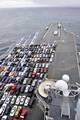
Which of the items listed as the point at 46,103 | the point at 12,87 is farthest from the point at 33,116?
the point at 12,87

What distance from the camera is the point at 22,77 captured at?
252 feet

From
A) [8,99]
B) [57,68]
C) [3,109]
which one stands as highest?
[57,68]

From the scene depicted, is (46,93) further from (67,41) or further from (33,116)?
(67,41)

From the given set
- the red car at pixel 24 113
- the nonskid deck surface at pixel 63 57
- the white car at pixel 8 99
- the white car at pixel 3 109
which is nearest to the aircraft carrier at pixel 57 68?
Answer: the nonskid deck surface at pixel 63 57

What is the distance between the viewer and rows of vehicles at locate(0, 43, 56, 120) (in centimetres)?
5684

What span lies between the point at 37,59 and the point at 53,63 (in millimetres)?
9939

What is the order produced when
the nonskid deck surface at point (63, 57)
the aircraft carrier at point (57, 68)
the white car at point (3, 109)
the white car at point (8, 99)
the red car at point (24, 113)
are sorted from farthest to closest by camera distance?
the nonskid deck surface at point (63, 57) < the white car at point (8, 99) < the white car at point (3, 109) < the red car at point (24, 113) < the aircraft carrier at point (57, 68)

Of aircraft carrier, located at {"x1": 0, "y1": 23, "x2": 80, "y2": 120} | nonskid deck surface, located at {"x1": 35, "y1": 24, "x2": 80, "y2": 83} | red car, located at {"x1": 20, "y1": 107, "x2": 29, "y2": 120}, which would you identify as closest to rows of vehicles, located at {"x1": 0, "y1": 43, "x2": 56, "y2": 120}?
red car, located at {"x1": 20, "y1": 107, "x2": 29, "y2": 120}

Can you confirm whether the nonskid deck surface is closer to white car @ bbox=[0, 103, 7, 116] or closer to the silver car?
the silver car

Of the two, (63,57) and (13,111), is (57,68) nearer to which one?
(63,57)

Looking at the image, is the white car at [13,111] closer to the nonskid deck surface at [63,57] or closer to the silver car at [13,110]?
the silver car at [13,110]

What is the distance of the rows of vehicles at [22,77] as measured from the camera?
5684 cm

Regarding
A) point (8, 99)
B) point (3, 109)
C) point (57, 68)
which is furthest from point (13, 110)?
point (57, 68)

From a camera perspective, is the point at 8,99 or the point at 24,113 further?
the point at 8,99
